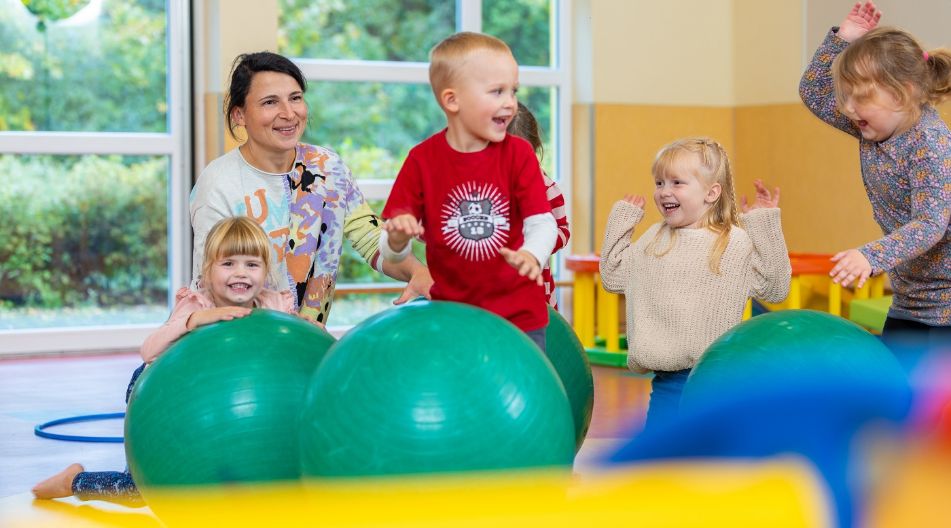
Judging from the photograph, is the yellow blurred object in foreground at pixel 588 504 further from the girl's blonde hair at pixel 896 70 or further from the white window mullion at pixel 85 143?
the white window mullion at pixel 85 143

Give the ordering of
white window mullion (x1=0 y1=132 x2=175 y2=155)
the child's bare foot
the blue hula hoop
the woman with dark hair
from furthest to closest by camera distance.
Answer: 1. white window mullion (x1=0 y1=132 x2=175 y2=155)
2. the blue hula hoop
3. the woman with dark hair
4. the child's bare foot

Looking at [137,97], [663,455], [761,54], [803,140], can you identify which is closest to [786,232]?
[803,140]

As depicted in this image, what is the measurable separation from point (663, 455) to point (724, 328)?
84.0 inches

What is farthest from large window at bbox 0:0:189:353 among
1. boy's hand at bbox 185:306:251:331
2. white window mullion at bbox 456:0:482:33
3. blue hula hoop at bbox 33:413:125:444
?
boy's hand at bbox 185:306:251:331

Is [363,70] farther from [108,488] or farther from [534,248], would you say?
[534,248]

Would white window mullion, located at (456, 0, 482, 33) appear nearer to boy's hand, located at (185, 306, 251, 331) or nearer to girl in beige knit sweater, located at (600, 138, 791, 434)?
girl in beige knit sweater, located at (600, 138, 791, 434)

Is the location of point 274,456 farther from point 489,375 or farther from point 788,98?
point 788,98

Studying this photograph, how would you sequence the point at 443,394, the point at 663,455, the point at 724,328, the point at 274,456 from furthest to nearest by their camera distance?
the point at 724,328 → the point at 274,456 → the point at 443,394 → the point at 663,455

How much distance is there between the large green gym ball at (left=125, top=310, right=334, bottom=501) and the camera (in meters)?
2.78

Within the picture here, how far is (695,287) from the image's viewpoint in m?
3.41

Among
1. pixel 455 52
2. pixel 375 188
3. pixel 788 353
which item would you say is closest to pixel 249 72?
pixel 455 52

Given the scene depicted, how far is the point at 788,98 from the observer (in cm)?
805

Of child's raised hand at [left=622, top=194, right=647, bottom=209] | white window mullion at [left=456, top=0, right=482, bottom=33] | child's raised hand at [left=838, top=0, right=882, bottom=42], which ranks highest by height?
white window mullion at [left=456, top=0, right=482, bottom=33]

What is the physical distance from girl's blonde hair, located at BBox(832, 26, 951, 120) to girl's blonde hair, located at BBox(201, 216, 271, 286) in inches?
69.5
